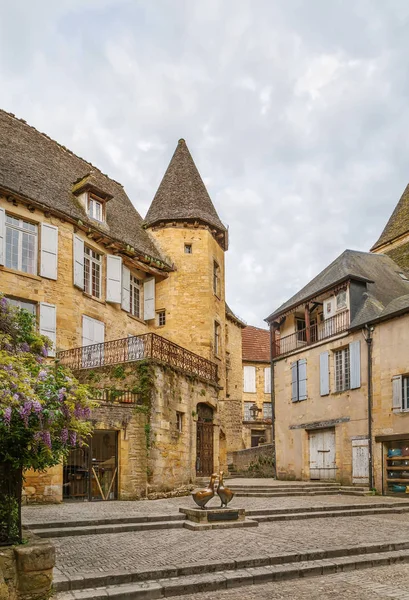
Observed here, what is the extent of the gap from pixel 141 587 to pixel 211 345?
59.9ft

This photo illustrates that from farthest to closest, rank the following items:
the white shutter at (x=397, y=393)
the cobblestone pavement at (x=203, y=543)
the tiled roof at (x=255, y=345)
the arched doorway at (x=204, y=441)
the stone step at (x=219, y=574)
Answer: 1. the tiled roof at (x=255, y=345)
2. the arched doorway at (x=204, y=441)
3. the white shutter at (x=397, y=393)
4. the cobblestone pavement at (x=203, y=543)
5. the stone step at (x=219, y=574)

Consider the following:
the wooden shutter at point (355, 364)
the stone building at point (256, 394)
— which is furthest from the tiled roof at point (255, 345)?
the wooden shutter at point (355, 364)

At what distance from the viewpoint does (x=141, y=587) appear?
686 cm

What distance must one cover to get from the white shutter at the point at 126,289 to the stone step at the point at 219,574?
15567mm

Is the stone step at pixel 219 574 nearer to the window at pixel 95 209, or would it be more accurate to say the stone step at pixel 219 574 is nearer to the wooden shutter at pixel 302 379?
the wooden shutter at pixel 302 379

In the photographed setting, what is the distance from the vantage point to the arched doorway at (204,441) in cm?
2017

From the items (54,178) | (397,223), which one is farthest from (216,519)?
(397,223)

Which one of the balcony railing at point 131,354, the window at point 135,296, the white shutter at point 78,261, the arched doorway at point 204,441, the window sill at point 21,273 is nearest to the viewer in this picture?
the balcony railing at point 131,354

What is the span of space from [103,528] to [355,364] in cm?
1132

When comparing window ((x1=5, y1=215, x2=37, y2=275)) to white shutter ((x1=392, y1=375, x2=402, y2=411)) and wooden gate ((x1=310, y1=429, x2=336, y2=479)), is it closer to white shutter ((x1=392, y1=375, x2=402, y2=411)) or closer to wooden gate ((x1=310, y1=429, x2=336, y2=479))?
wooden gate ((x1=310, y1=429, x2=336, y2=479))

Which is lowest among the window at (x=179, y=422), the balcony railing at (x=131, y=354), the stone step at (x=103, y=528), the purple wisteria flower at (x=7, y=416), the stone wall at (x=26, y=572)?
the stone step at (x=103, y=528)

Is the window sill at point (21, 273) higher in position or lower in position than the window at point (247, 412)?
higher

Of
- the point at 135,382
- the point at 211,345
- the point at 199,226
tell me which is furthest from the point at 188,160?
the point at 135,382

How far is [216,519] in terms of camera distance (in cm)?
1104
